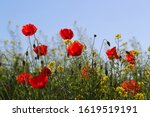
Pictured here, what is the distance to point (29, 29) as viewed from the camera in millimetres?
5336

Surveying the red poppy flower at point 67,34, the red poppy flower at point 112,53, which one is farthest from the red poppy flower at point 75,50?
the red poppy flower at point 112,53

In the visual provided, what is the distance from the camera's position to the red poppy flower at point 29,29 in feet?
17.4

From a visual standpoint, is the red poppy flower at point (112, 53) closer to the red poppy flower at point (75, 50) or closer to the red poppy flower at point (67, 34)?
the red poppy flower at point (67, 34)

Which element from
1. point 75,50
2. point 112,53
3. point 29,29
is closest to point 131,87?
point 75,50

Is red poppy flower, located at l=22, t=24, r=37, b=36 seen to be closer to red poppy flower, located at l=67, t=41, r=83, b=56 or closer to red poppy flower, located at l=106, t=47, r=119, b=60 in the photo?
red poppy flower, located at l=67, t=41, r=83, b=56

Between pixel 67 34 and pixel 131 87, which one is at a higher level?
pixel 67 34

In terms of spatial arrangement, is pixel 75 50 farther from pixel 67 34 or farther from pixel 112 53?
pixel 112 53

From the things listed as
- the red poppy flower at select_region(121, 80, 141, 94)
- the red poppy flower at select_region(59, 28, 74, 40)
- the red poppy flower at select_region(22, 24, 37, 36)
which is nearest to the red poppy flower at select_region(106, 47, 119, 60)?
the red poppy flower at select_region(59, 28, 74, 40)

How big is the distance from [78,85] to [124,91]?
0.54m

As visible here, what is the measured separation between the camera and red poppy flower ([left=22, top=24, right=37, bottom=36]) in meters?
5.32

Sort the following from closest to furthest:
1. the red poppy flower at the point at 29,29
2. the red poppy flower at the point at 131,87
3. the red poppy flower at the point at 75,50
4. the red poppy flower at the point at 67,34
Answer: the red poppy flower at the point at 131,87, the red poppy flower at the point at 75,50, the red poppy flower at the point at 29,29, the red poppy flower at the point at 67,34

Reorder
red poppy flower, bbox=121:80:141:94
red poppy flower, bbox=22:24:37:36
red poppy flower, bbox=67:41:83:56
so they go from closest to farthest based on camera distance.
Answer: red poppy flower, bbox=121:80:141:94 → red poppy flower, bbox=67:41:83:56 → red poppy flower, bbox=22:24:37:36

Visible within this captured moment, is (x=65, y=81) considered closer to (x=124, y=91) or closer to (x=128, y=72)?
(x=124, y=91)

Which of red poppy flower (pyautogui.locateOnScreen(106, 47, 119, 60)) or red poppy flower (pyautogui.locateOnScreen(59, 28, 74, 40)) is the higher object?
red poppy flower (pyautogui.locateOnScreen(59, 28, 74, 40))
